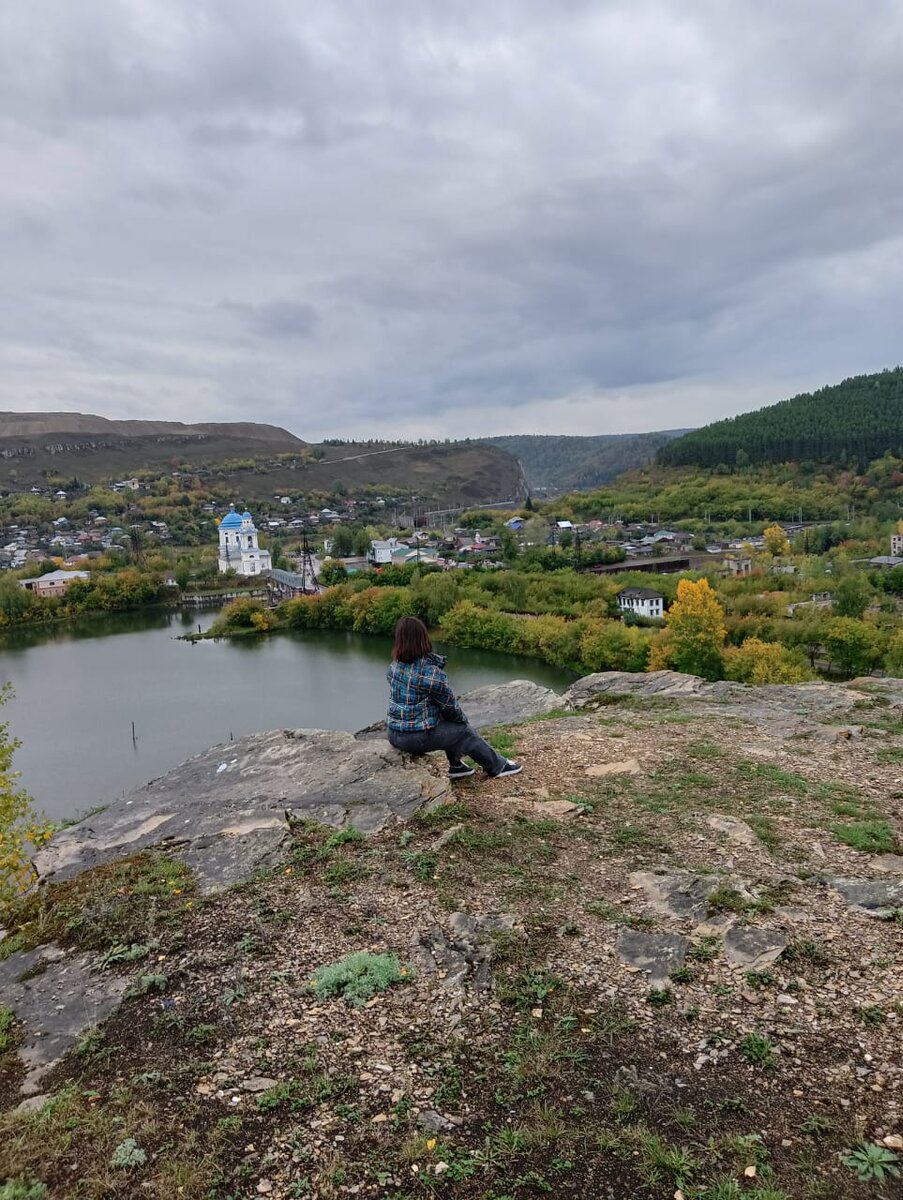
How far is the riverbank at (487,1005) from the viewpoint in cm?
242

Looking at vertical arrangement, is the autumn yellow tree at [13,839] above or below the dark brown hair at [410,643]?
below

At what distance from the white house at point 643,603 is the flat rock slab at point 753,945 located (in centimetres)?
3471

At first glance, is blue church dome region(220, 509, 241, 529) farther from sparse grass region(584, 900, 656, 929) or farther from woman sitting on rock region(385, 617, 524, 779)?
sparse grass region(584, 900, 656, 929)

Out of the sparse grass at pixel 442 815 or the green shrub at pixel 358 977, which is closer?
the green shrub at pixel 358 977

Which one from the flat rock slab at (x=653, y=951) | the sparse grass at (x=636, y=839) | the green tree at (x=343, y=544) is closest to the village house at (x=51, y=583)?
the green tree at (x=343, y=544)

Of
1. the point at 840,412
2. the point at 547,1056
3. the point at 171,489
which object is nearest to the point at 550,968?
the point at 547,1056

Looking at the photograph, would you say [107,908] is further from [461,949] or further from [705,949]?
[705,949]

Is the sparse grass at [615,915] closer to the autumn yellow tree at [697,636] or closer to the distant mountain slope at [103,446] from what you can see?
the autumn yellow tree at [697,636]

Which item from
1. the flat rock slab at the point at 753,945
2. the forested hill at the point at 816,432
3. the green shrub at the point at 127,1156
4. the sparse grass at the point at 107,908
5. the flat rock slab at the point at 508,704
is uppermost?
the forested hill at the point at 816,432

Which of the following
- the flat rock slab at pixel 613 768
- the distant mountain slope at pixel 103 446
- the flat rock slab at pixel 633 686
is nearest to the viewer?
the flat rock slab at pixel 613 768

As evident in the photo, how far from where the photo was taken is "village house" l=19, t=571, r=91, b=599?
56.0m

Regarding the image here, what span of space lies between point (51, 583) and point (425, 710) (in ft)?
203

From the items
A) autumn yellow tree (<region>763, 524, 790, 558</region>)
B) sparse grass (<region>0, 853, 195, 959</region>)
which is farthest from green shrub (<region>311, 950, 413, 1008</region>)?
autumn yellow tree (<region>763, 524, 790, 558</region>)

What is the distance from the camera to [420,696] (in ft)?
18.0
